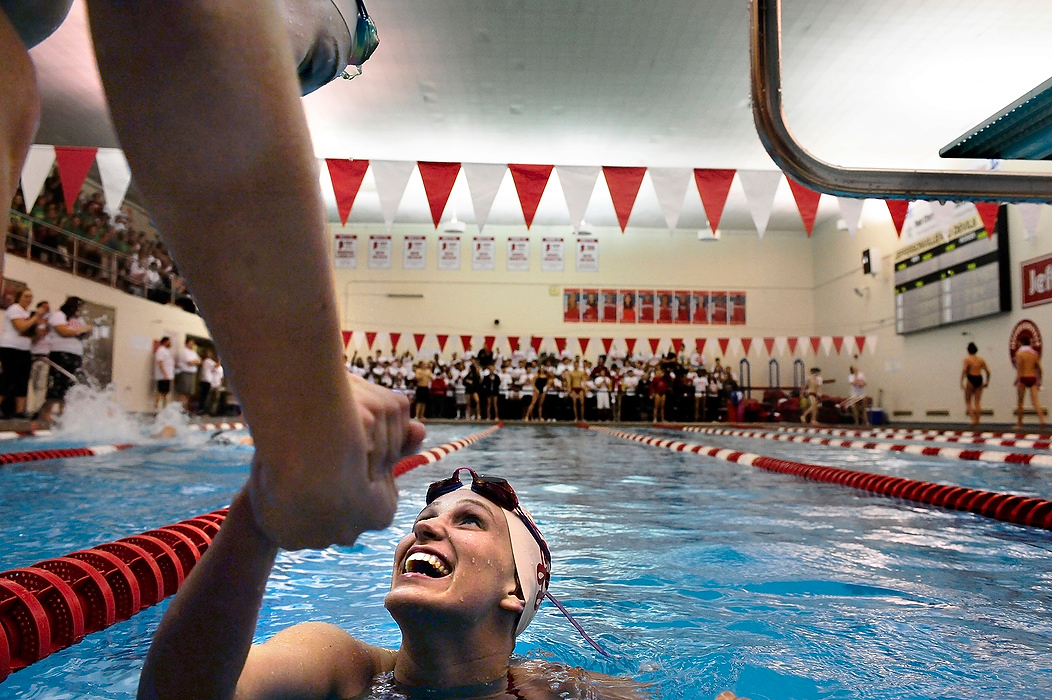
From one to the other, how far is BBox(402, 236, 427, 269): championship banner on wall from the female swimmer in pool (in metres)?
19.5

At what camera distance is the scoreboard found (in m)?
13.4

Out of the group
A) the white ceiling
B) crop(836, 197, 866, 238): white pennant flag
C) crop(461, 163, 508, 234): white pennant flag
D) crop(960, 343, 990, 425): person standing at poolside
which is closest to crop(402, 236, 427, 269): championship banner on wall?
the white ceiling

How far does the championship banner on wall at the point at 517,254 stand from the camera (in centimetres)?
2152

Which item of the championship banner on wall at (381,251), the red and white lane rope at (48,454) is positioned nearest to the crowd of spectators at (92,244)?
the red and white lane rope at (48,454)

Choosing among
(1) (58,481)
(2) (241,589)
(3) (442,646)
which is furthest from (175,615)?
(1) (58,481)

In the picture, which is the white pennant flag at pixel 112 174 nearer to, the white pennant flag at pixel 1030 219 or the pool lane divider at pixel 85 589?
the pool lane divider at pixel 85 589

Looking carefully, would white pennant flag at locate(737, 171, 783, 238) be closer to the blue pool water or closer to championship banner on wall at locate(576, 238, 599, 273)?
the blue pool water

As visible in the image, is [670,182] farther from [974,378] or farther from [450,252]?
[450,252]

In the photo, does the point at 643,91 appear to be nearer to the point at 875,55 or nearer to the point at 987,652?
the point at 875,55

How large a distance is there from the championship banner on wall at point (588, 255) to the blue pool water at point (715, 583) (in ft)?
52.1

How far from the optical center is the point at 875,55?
11.0m

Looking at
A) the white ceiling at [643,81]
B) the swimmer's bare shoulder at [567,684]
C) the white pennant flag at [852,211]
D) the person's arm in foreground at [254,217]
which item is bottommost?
the swimmer's bare shoulder at [567,684]

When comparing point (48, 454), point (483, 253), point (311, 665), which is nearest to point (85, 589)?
point (311, 665)

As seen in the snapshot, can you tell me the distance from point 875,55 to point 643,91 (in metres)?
3.43
